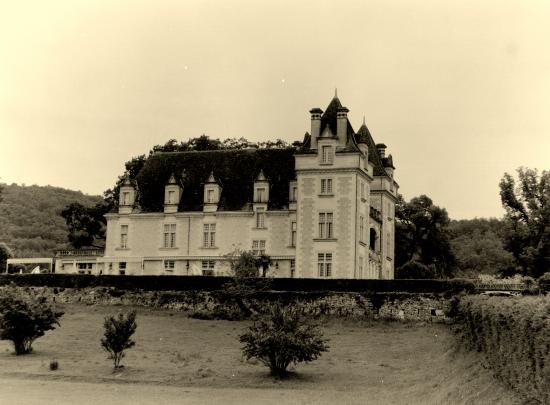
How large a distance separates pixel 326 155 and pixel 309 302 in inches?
477

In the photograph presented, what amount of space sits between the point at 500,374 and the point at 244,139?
6033cm

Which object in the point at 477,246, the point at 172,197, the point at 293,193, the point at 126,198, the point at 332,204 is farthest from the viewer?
the point at 477,246

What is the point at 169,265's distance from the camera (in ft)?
197

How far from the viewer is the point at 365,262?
55.4m

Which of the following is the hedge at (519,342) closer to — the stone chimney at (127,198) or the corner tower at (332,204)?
the corner tower at (332,204)

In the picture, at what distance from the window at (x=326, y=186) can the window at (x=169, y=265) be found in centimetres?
1346

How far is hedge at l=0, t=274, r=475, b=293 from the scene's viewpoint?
147 ft

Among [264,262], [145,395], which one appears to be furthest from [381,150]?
[145,395]

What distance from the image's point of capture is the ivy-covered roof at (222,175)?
59.6 m

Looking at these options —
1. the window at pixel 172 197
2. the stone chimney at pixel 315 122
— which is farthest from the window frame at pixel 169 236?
the stone chimney at pixel 315 122

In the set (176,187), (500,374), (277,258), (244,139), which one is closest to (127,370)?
(500,374)

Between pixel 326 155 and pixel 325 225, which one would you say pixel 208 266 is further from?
pixel 326 155

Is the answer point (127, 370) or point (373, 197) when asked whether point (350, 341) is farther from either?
point (373, 197)

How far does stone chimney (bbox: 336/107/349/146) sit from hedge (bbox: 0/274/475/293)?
11.8 meters
